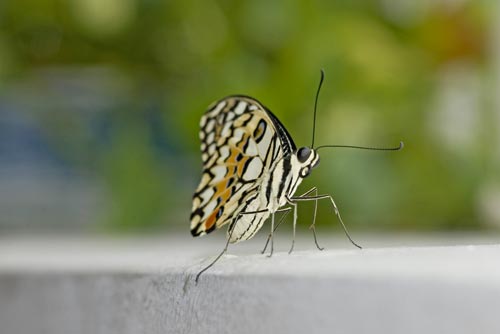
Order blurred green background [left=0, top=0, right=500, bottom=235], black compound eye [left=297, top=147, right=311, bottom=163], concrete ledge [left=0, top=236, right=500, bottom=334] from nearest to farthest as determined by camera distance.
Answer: concrete ledge [left=0, top=236, right=500, bottom=334] → black compound eye [left=297, top=147, right=311, bottom=163] → blurred green background [left=0, top=0, right=500, bottom=235]

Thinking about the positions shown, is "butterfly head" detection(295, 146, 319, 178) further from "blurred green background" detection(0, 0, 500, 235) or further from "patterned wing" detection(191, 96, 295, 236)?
"blurred green background" detection(0, 0, 500, 235)

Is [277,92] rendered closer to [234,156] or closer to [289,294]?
[234,156]

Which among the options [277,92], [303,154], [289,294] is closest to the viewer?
[289,294]

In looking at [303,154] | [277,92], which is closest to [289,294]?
[303,154]

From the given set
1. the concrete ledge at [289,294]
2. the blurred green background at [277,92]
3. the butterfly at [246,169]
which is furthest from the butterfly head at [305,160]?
the blurred green background at [277,92]

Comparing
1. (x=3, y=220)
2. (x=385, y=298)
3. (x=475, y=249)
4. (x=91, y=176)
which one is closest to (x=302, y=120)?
(x=91, y=176)

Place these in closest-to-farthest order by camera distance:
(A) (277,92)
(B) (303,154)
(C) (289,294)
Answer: (C) (289,294)
(B) (303,154)
(A) (277,92)

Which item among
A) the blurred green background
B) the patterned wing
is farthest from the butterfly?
the blurred green background
